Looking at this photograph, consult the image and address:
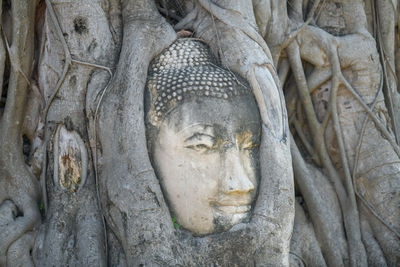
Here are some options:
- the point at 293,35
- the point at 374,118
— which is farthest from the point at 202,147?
the point at 374,118

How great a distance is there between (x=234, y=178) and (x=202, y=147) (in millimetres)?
231

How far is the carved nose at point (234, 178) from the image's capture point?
2.75 metres

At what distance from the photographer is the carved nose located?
275 centimetres

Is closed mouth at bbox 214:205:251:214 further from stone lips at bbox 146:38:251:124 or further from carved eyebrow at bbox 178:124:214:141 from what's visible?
stone lips at bbox 146:38:251:124

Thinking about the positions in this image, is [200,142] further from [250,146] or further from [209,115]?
[250,146]

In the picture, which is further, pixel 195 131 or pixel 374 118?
pixel 374 118

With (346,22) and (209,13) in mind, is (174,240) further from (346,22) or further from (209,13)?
(346,22)

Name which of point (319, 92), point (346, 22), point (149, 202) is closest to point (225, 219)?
point (149, 202)

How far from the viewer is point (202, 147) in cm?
281

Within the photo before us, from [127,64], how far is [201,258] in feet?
3.58

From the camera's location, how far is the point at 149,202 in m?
2.67

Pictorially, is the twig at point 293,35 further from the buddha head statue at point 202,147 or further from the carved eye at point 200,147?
the carved eye at point 200,147

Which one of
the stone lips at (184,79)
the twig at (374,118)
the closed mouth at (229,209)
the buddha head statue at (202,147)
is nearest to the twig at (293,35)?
the twig at (374,118)

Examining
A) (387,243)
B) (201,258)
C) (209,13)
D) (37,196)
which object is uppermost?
(209,13)
